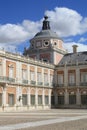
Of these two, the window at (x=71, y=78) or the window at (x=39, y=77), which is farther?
the window at (x=71, y=78)

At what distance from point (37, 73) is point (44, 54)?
8.10m

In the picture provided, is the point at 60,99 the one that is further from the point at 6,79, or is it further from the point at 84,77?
the point at 6,79

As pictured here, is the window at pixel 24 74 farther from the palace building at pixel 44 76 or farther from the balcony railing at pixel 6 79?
the balcony railing at pixel 6 79

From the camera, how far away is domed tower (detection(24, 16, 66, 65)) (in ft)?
198


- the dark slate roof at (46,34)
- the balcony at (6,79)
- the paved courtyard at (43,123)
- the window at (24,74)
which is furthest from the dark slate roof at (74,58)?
the paved courtyard at (43,123)

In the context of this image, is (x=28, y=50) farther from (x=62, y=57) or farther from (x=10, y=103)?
(x=10, y=103)

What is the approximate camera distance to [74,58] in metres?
61.2

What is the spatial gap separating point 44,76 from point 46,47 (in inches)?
301

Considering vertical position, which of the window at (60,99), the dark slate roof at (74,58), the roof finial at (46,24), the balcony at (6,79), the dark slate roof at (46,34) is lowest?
the window at (60,99)

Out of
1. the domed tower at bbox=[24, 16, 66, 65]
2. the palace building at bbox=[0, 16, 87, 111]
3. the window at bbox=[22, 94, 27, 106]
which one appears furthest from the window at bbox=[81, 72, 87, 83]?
the window at bbox=[22, 94, 27, 106]

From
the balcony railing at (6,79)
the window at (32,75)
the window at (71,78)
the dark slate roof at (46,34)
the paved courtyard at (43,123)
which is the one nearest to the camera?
the paved courtyard at (43,123)

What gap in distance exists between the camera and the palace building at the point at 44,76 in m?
45.8

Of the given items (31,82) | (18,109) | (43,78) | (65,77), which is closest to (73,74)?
(65,77)

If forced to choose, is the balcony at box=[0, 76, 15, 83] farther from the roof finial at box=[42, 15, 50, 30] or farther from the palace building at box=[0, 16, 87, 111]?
the roof finial at box=[42, 15, 50, 30]
